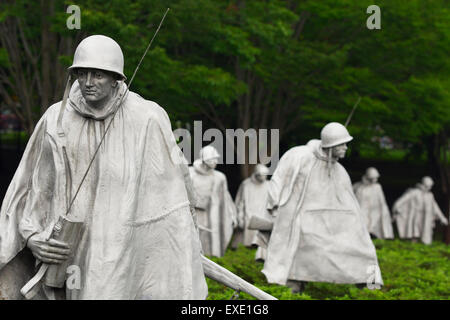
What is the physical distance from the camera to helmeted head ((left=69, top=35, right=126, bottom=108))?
19.0 feet

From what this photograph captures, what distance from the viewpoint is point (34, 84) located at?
64.3ft

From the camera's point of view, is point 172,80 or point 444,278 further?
point 172,80

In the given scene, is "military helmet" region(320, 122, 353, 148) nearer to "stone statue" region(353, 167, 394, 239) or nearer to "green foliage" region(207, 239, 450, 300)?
"green foliage" region(207, 239, 450, 300)

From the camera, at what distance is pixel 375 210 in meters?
28.5

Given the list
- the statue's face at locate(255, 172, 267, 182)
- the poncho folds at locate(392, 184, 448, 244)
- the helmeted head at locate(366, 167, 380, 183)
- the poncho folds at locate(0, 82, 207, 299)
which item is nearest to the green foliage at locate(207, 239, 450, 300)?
the statue's face at locate(255, 172, 267, 182)

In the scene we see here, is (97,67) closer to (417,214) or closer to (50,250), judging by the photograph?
(50,250)

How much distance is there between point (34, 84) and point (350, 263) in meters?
8.11

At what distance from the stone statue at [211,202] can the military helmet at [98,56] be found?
14893 mm

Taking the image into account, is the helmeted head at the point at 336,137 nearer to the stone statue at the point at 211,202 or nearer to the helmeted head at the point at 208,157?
the stone statue at the point at 211,202

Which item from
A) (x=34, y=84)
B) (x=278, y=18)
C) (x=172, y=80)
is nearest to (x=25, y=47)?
(x=34, y=84)

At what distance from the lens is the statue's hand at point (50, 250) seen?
5723 millimetres

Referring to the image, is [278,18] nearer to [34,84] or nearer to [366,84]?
[366,84]

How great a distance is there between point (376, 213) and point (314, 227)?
47.2ft
